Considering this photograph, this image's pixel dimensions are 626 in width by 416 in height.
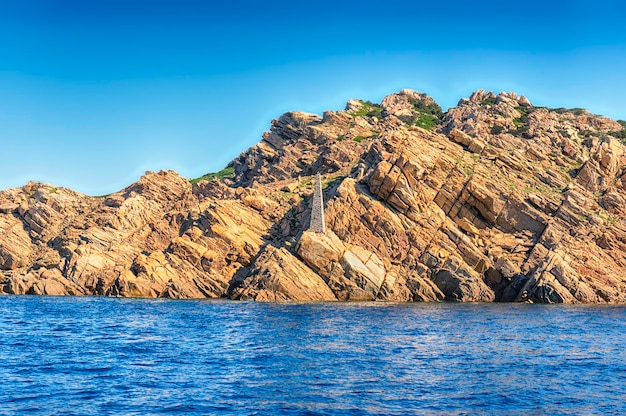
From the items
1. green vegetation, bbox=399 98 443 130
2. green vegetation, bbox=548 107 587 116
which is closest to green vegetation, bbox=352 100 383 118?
green vegetation, bbox=399 98 443 130

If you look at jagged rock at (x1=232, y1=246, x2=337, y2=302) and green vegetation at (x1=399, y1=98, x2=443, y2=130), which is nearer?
jagged rock at (x1=232, y1=246, x2=337, y2=302)

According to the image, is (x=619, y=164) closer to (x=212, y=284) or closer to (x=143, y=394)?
(x=212, y=284)

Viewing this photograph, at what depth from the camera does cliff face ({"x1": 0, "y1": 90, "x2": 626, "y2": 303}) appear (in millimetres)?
92438

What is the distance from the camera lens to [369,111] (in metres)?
186

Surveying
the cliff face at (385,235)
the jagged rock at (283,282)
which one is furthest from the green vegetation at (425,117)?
the jagged rock at (283,282)

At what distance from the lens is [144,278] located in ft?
308

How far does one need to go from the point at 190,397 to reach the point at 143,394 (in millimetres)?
2370

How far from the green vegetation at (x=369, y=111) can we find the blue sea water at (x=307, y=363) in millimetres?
114546

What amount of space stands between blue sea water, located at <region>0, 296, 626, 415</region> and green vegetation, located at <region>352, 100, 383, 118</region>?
115 metres

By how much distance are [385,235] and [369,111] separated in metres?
92.6

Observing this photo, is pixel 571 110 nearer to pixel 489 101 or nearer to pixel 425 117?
pixel 489 101

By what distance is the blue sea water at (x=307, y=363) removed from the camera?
3120 centimetres

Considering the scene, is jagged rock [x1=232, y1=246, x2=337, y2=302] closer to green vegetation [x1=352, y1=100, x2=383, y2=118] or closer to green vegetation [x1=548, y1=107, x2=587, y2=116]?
green vegetation [x1=352, y1=100, x2=383, y2=118]

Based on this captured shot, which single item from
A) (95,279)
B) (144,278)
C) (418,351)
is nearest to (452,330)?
(418,351)
